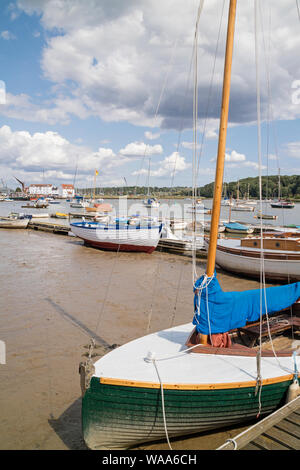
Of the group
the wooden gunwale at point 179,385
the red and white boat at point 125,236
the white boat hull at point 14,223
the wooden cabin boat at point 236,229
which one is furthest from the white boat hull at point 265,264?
the white boat hull at point 14,223

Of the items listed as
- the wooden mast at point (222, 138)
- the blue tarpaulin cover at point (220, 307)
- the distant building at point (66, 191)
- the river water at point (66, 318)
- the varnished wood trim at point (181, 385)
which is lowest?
the river water at point (66, 318)

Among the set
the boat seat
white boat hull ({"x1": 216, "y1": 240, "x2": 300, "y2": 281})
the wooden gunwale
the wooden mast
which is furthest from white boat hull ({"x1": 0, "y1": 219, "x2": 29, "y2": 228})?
the wooden gunwale

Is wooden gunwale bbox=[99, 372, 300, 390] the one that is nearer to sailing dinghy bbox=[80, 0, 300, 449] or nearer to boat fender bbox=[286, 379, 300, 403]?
sailing dinghy bbox=[80, 0, 300, 449]

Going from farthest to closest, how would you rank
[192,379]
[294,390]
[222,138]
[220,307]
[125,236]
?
[125,236] < [220,307] < [222,138] < [294,390] < [192,379]

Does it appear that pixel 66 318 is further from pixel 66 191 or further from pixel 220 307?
pixel 66 191

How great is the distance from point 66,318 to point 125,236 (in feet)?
42.2

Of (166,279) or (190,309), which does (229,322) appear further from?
(166,279)

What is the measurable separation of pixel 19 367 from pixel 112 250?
55.1 ft

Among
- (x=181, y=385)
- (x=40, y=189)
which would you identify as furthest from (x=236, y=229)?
(x=40, y=189)

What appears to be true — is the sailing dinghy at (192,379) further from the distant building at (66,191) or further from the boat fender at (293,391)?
the distant building at (66,191)

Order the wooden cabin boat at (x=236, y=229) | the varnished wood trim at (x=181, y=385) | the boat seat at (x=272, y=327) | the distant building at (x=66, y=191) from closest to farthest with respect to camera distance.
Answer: the varnished wood trim at (x=181, y=385) → the boat seat at (x=272, y=327) → the wooden cabin boat at (x=236, y=229) → the distant building at (x=66, y=191)

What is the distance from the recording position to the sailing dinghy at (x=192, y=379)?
15.1ft

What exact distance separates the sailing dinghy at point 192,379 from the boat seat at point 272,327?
1.47 feet

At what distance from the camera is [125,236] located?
2295 cm
